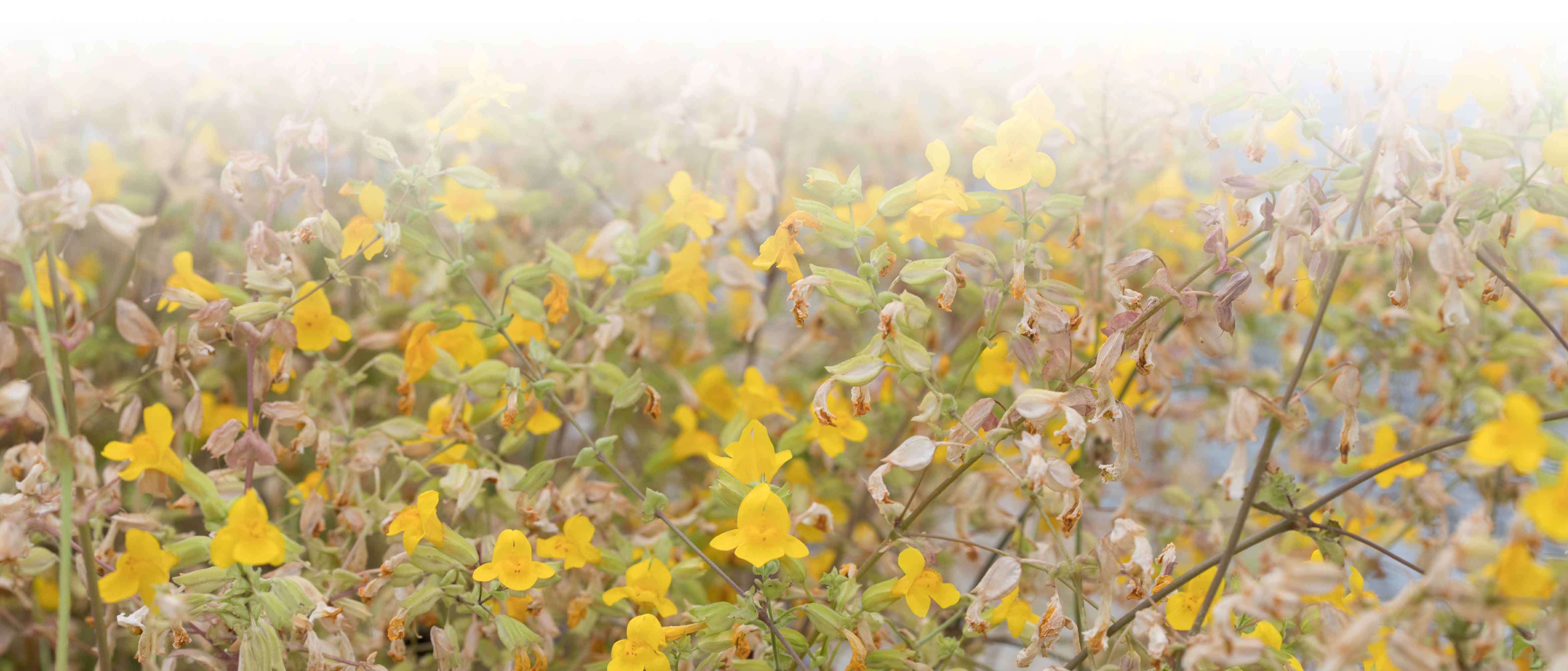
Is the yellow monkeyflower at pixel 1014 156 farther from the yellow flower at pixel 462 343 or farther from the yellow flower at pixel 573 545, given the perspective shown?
the yellow flower at pixel 462 343

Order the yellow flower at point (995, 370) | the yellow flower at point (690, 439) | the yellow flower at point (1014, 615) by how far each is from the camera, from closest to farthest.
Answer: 1. the yellow flower at point (1014, 615)
2. the yellow flower at point (995, 370)
3. the yellow flower at point (690, 439)

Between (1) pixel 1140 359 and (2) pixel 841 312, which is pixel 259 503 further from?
(2) pixel 841 312

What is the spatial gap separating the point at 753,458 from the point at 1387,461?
2.06ft

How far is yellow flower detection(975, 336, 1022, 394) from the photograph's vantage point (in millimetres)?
947

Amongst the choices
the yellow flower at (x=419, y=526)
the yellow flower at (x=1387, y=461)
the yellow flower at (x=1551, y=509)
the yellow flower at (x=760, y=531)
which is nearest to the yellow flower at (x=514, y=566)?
the yellow flower at (x=419, y=526)

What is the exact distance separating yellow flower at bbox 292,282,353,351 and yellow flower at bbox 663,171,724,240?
0.97 ft

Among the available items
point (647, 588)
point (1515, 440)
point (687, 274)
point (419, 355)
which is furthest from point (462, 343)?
point (1515, 440)

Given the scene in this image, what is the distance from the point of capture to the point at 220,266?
1.25 metres

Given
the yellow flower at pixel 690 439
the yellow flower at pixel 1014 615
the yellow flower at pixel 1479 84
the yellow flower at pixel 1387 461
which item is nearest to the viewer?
the yellow flower at pixel 1479 84

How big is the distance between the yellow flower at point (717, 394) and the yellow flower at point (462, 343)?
275 millimetres

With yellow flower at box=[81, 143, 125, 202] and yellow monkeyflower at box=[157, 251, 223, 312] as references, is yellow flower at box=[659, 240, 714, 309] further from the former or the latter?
yellow flower at box=[81, 143, 125, 202]

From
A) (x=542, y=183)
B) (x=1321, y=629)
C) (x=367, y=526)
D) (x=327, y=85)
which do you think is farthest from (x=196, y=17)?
(x=1321, y=629)

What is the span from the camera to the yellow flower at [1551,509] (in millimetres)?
390

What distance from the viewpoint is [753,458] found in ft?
2.30
